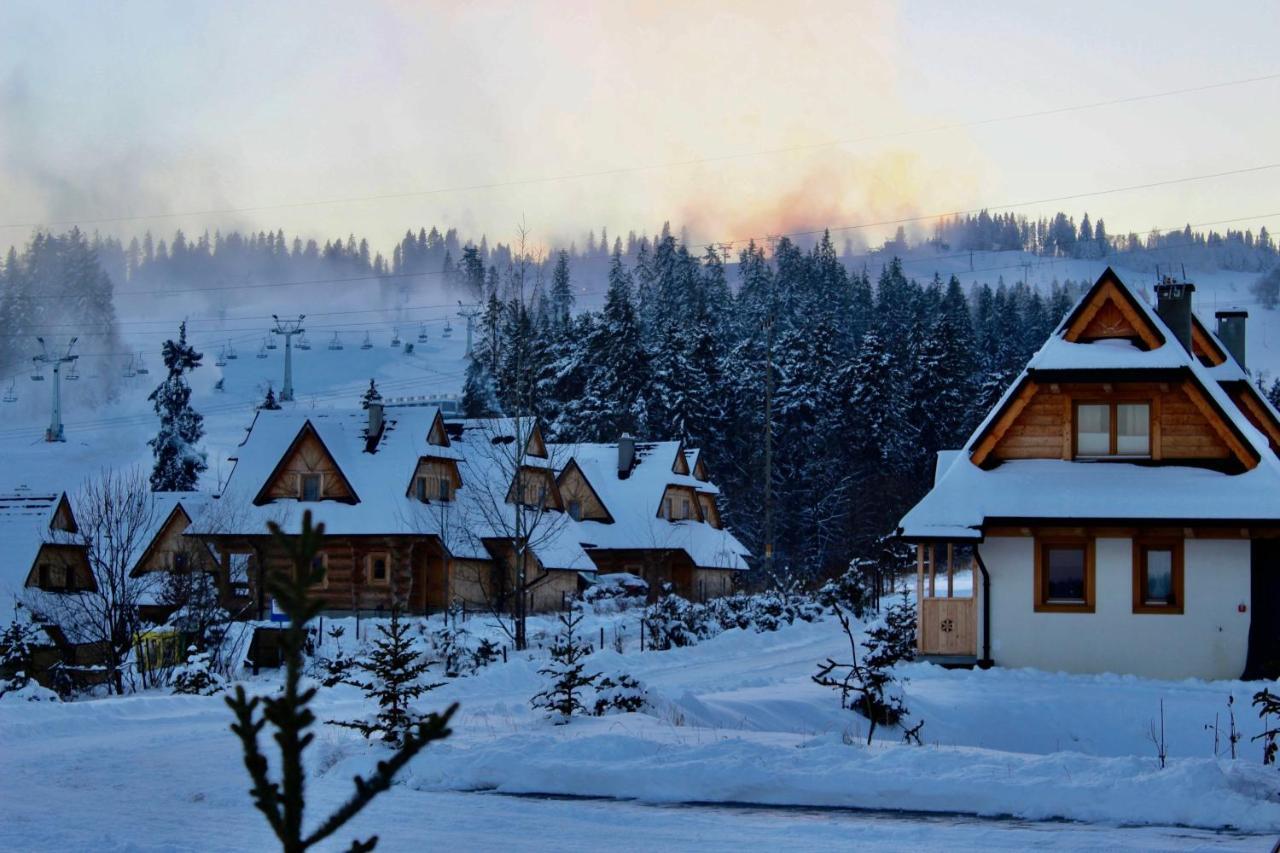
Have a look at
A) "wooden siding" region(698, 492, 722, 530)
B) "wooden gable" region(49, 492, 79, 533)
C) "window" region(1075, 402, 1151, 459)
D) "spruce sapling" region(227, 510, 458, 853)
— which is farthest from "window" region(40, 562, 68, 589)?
"spruce sapling" region(227, 510, 458, 853)

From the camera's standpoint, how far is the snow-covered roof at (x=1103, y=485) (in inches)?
1134

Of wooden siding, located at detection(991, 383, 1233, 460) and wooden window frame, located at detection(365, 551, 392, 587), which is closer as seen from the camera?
wooden siding, located at detection(991, 383, 1233, 460)

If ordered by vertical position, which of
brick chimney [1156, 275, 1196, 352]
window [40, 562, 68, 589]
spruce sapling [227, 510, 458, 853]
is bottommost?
window [40, 562, 68, 589]

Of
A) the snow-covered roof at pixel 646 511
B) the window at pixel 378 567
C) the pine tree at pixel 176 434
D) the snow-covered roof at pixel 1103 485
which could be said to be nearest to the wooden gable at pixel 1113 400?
the snow-covered roof at pixel 1103 485

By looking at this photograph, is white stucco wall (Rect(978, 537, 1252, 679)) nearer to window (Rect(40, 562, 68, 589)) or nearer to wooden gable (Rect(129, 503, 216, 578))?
wooden gable (Rect(129, 503, 216, 578))

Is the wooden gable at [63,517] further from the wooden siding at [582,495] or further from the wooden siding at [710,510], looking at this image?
the wooden siding at [710,510]

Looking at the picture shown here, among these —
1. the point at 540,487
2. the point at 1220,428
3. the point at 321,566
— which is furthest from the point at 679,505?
the point at 321,566

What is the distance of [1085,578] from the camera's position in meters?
29.7

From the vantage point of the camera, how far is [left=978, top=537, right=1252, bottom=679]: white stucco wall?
1129 inches

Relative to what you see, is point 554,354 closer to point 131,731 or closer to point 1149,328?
point 1149,328

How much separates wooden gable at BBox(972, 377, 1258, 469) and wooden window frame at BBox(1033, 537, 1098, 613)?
200 centimetres

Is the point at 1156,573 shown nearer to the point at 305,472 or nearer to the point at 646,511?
the point at 305,472

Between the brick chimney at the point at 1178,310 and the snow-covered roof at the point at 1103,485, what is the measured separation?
2871mm

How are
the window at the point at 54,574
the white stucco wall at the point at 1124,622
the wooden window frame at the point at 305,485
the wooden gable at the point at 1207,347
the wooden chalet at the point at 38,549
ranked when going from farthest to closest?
the window at the point at 54,574 < the wooden chalet at the point at 38,549 < the wooden window frame at the point at 305,485 < the wooden gable at the point at 1207,347 < the white stucco wall at the point at 1124,622
